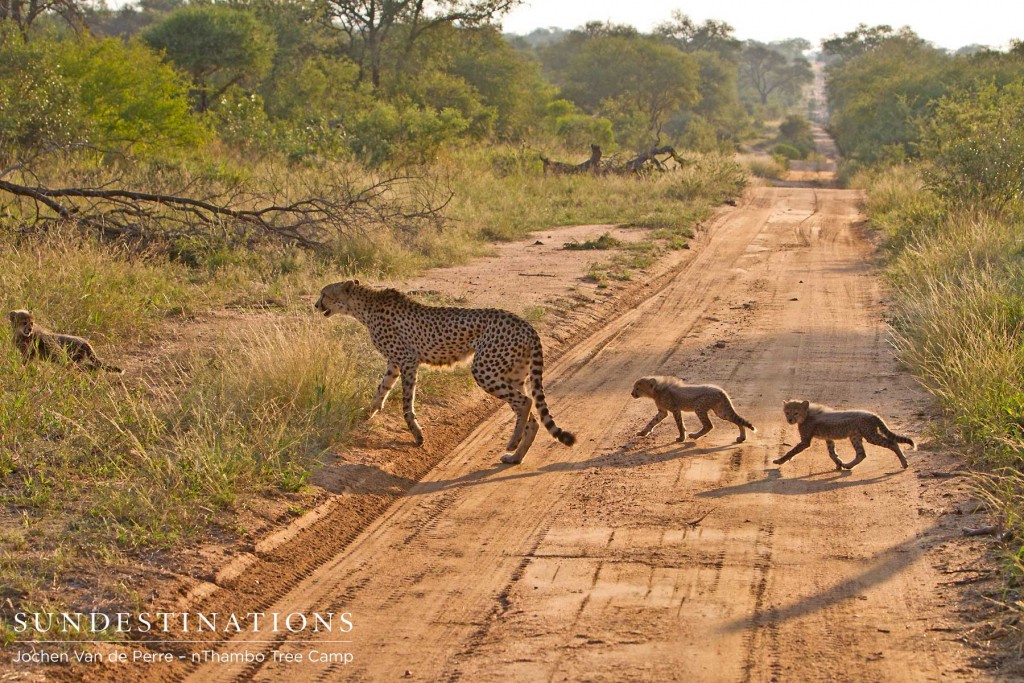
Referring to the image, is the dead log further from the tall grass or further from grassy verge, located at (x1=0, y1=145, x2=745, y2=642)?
the tall grass

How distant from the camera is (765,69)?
379ft

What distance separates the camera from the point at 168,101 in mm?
21703

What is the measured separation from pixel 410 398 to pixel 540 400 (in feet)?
3.35

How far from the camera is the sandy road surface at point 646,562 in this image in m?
4.68

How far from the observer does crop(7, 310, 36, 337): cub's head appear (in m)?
8.92

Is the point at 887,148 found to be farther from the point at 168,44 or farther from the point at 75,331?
the point at 75,331

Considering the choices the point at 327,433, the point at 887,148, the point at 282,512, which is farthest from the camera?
the point at 887,148

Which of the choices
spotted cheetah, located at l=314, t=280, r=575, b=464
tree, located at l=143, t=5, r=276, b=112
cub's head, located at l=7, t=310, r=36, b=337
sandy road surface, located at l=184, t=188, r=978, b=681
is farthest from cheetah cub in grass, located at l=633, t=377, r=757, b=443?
tree, located at l=143, t=5, r=276, b=112

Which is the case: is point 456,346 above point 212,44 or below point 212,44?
below

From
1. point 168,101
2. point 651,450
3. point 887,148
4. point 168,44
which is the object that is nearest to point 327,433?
point 651,450

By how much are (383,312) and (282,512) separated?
2484 millimetres

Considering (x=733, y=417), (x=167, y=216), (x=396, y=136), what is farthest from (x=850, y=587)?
(x=396, y=136)

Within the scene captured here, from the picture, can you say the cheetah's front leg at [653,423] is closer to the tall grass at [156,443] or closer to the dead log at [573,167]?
the tall grass at [156,443]

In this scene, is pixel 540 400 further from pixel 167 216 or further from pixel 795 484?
pixel 167 216
